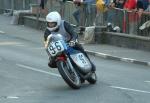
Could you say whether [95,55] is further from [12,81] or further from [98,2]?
[12,81]

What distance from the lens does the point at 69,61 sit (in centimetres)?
1382

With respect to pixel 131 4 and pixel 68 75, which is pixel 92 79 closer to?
pixel 68 75

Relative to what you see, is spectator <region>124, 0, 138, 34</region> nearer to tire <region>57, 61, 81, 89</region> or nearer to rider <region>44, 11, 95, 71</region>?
rider <region>44, 11, 95, 71</region>

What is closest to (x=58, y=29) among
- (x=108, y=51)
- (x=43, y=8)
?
(x=108, y=51)

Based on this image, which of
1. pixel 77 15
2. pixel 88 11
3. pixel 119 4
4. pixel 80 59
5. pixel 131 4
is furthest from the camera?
pixel 77 15

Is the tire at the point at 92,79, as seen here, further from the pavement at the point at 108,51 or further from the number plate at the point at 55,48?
the pavement at the point at 108,51

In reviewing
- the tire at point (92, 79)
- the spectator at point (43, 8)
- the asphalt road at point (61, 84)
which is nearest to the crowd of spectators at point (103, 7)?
the spectator at point (43, 8)

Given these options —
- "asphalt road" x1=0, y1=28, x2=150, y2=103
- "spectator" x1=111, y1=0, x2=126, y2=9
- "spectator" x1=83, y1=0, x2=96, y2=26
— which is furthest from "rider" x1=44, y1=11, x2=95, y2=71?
"spectator" x1=83, y1=0, x2=96, y2=26

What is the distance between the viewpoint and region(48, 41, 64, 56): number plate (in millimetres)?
13617

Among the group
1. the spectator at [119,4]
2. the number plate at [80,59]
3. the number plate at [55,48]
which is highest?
the spectator at [119,4]

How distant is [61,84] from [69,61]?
0.93 metres

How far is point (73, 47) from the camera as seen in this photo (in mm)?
14156

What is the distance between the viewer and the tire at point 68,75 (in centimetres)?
1347

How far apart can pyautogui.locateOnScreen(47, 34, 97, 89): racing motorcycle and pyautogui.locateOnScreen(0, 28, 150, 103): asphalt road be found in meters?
0.25
